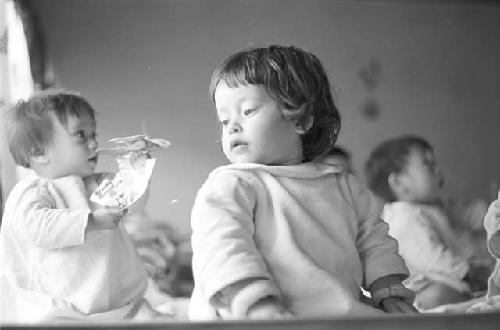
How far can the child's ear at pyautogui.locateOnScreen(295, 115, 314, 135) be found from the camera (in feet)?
3.68

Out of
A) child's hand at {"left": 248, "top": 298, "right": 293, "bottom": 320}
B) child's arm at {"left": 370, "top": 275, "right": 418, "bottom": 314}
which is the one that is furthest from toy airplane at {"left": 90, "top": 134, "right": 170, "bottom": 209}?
child's arm at {"left": 370, "top": 275, "right": 418, "bottom": 314}

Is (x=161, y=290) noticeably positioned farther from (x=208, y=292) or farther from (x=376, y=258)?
(x=376, y=258)

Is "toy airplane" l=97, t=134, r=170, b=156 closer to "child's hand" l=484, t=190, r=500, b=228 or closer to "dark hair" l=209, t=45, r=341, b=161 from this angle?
"dark hair" l=209, t=45, r=341, b=161

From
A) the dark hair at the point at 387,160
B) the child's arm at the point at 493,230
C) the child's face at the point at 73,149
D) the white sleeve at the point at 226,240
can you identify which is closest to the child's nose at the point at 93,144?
the child's face at the point at 73,149

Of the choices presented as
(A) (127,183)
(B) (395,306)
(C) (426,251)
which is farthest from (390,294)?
(A) (127,183)

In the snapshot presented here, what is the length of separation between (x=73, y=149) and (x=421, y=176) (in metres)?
0.50

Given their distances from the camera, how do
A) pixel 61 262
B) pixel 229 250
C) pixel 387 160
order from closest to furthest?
pixel 229 250
pixel 61 262
pixel 387 160

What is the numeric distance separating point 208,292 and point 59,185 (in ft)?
0.83

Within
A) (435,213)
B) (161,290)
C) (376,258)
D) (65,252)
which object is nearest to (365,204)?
(376,258)

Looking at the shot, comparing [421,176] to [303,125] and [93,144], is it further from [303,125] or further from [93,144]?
[93,144]

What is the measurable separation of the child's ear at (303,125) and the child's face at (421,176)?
0.20 m

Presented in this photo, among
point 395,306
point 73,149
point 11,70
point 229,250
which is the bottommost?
point 395,306

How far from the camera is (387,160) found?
124 centimetres

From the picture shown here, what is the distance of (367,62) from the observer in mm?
1238
